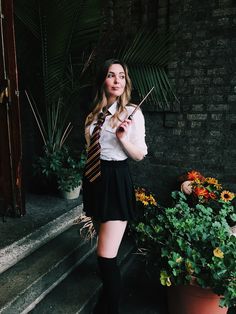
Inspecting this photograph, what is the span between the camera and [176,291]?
235 centimetres

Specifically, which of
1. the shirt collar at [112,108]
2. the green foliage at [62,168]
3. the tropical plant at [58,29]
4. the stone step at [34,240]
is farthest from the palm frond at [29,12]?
the stone step at [34,240]

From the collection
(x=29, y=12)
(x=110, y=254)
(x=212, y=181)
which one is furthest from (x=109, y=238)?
(x=29, y=12)

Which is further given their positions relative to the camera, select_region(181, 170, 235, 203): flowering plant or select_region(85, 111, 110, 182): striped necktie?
select_region(181, 170, 235, 203): flowering plant

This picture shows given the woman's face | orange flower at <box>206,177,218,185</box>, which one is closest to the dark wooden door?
the woman's face

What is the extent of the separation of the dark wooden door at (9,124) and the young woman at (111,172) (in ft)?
3.61

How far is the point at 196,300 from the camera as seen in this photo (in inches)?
88.2

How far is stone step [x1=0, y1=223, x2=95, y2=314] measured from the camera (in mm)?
2191

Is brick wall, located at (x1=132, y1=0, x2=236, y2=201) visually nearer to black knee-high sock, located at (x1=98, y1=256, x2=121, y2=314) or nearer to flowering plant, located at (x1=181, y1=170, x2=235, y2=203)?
flowering plant, located at (x1=181, y1=170, x2=235, y2=203)

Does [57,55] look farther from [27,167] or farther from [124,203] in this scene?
[124,203]

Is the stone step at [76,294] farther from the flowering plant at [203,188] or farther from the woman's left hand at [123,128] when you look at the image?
the woman's left hand at [123,128]

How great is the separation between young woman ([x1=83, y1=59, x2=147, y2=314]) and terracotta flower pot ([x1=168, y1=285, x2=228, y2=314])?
0.53 m

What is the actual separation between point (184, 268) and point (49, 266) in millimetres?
1096

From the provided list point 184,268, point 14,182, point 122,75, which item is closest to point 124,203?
point 184,268

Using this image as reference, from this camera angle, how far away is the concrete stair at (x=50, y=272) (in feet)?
7.43
